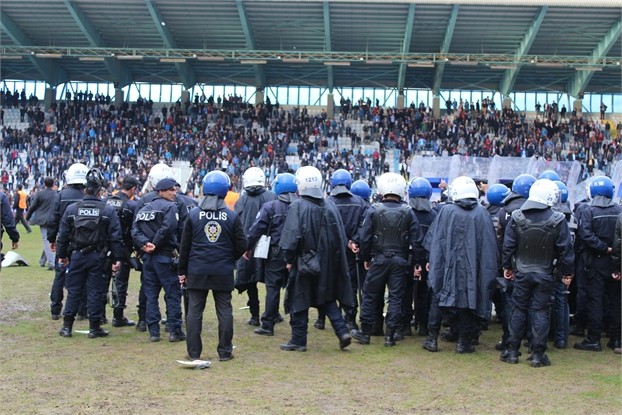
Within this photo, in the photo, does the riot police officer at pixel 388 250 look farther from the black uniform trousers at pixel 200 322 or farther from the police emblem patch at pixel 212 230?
the police emblem patch at pixel 212 230

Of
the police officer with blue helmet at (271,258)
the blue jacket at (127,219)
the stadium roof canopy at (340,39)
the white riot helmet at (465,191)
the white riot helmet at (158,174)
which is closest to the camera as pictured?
the white riot helmet at (465,191)

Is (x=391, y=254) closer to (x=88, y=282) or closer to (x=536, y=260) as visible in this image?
(x=536, y=260)

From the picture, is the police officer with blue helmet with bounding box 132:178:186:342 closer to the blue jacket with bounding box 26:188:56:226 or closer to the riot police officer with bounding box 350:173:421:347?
the riot police officer with bounding box 350:173:421:347

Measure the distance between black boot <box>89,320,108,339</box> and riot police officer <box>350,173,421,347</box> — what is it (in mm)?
3010

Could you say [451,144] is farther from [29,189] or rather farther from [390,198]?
[390,198]

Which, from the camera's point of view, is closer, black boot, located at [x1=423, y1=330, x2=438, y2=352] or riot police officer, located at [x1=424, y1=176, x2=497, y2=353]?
riot police officer, located at [x1=424, y1=176, x2=497, y2=353]

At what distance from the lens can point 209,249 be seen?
7.83 m

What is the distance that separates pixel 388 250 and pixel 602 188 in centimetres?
273

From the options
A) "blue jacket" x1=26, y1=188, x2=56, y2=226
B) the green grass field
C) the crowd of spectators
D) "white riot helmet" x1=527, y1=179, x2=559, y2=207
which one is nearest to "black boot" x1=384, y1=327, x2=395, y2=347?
the green grass field

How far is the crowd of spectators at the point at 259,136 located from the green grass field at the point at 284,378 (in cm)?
2455

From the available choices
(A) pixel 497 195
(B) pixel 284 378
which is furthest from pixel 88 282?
(A) pixel 497 195

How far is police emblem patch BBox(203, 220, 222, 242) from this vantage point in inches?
308

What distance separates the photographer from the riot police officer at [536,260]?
313 inches

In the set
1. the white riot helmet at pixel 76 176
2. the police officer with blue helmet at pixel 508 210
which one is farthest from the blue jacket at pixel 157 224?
the police officer with blue helmet at pixel 508 210
